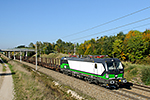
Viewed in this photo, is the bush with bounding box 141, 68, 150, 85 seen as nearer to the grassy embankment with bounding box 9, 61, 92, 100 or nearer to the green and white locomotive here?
the green and white locomotive

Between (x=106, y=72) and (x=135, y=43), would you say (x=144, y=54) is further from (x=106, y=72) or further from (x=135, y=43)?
(x=106, y=72)

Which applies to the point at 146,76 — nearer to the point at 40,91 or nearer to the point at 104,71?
the point at 104,71

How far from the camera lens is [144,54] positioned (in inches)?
1779

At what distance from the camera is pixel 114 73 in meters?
14.3

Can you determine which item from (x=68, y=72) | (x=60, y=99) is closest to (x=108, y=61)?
(x=60, y=99)

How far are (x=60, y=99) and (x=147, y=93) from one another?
8.59 metres

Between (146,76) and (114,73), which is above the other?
(114,73)

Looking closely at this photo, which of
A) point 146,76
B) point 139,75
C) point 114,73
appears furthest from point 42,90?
point 139,75

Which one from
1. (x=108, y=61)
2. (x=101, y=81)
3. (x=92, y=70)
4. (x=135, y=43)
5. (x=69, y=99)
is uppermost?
(x=135, y=43)

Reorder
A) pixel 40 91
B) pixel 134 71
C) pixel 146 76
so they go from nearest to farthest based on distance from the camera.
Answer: pixel 40 91
pixel 146 76
pixel 134 71

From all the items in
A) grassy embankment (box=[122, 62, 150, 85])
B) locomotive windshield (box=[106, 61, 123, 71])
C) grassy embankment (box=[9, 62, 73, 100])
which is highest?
locomotive windshield (box=[106, 61, 123, 71])

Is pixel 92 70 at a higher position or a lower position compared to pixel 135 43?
lower

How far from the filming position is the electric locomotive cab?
1419cm

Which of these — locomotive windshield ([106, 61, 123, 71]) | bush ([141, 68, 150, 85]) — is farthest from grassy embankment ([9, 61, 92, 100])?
bush ([141, 68, 150, 85])
